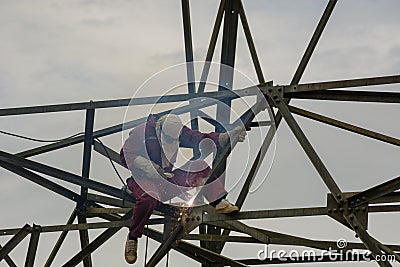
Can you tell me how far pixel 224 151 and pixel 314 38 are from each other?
243 cm

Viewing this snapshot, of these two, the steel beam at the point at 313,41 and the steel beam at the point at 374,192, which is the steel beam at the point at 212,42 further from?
the steel beam at the point at 374,192

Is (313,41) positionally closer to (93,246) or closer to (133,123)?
(133,123)

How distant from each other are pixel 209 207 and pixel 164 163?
75 cm

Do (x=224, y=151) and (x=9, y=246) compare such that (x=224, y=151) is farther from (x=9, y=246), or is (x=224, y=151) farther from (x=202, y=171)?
(x=9, y=246)

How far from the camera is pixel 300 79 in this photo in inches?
663

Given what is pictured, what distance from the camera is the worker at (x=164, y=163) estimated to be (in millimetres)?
15117

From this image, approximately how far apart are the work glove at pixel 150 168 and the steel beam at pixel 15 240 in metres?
2.46

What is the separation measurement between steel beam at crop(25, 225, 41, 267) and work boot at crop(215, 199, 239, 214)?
3.02 metres

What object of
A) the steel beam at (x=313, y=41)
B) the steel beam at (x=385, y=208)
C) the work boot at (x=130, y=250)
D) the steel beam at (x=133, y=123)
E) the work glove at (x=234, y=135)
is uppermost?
the steel beam at (x=313, y=41)

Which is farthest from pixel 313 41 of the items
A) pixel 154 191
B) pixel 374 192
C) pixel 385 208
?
pixel 374 192

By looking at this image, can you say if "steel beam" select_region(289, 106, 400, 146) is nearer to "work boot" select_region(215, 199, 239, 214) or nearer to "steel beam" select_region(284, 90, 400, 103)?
"steel beam" select_region(284, 90, 400, 103)

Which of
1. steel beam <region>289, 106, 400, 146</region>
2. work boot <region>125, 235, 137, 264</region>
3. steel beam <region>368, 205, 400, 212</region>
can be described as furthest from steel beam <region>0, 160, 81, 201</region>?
steel beam <region>368, 205, 400, 212</region>

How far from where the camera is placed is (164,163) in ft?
50.3

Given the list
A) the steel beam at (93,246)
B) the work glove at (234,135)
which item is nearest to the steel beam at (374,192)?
the work glove at (234,135)
